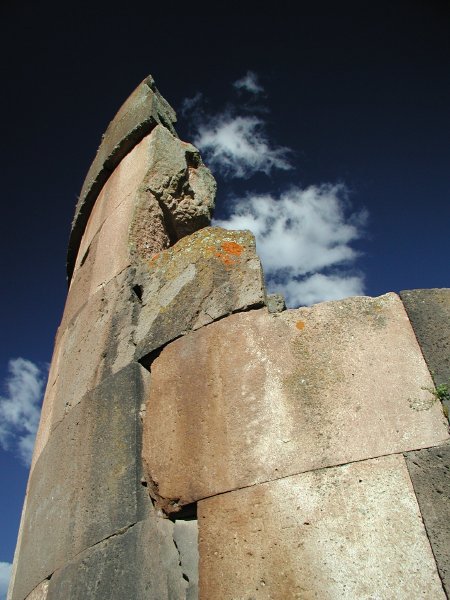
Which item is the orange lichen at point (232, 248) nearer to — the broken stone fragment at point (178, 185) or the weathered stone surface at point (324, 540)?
the broken stone fragment at point (178, 185)

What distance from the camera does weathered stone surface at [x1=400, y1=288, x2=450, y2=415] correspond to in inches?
76.5

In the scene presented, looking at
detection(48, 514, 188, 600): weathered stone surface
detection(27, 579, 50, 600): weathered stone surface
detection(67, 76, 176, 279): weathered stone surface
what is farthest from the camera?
detection(67, 76, 176, 279): weathered stone surface

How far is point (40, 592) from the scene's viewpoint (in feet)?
7.55

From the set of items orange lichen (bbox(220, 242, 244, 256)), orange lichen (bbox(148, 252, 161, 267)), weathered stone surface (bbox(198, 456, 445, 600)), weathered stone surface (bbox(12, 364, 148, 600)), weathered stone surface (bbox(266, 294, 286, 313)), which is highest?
orange lichen (bbox(148, 252, 161, 267))

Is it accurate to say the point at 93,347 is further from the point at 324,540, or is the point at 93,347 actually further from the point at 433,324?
the point at 433,324

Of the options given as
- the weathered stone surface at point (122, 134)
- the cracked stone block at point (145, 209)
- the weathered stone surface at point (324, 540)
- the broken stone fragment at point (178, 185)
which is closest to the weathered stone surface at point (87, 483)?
the weathered stone surface at point (324, 540)

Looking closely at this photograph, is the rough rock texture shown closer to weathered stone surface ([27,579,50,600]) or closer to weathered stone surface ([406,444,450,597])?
weathered stone surface ([27,579,50,600])

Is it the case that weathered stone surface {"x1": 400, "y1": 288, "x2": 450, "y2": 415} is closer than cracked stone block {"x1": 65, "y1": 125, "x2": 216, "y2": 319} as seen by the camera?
Yes

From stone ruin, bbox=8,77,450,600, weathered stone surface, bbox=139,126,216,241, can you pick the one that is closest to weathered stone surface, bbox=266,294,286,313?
stone ruin, bbox=8,77,450,600

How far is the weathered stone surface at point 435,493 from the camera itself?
1579 mm

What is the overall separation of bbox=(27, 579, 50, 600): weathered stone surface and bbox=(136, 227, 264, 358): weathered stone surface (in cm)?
118

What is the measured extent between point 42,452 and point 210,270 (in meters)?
1.56

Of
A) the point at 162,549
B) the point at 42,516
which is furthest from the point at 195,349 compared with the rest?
the point at 42,516

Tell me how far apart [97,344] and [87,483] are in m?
0.81
